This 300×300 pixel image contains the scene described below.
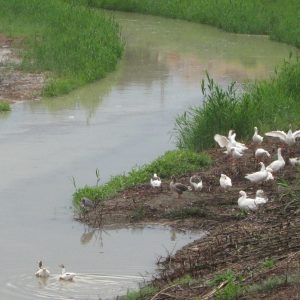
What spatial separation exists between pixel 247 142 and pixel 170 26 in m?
16.6

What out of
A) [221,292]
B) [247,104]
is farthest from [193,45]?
[221,292]

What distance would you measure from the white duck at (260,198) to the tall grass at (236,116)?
2833 millimetres

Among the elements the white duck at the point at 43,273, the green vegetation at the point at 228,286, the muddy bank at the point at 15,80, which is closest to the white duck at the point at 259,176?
the white duck at the point at 43,273

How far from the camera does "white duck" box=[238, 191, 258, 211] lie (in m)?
10.7

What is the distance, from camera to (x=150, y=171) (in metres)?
12.7

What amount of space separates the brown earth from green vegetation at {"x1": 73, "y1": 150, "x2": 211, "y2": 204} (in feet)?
0.52

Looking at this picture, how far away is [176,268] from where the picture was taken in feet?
30.6

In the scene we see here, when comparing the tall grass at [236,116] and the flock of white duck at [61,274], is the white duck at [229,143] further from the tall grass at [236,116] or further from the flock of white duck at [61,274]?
the flock of white duck at [61,274]

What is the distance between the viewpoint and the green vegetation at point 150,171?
12.1 metres

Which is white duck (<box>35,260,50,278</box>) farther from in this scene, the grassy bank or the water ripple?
the grassy bank

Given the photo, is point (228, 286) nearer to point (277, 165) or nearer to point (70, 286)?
point (70, 286)

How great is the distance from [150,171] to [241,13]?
56.2ft

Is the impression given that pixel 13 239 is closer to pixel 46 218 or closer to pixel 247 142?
pixel 46 218

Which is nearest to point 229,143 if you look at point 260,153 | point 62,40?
point 260,153
